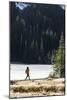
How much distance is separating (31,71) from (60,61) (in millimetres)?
341

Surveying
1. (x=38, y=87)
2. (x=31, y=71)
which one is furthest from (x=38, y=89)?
(x=31, y=71)

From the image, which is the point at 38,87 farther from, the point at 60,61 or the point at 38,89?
the point at 60,61

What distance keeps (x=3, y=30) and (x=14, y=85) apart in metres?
0.57

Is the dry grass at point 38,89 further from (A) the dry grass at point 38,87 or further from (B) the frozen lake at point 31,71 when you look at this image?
(B) the frozen lake at point 31,71

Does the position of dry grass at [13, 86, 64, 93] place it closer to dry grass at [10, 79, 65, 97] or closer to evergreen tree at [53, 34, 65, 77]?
Answer: dry grass at [10, 79, 65, 97]

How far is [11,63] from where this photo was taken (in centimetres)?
311

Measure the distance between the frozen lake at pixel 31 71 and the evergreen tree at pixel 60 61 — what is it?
0.07 meters

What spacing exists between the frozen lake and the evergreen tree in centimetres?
7

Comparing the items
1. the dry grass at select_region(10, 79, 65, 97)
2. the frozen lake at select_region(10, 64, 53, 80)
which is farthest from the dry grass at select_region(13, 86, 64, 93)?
the frozen lake at select_region(10, 64, 53, 80)

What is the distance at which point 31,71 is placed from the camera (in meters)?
3.17

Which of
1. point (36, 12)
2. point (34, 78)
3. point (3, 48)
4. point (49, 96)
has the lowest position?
point (49, 96)

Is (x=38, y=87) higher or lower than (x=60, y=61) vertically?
lower

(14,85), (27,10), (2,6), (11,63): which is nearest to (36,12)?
(27,10)

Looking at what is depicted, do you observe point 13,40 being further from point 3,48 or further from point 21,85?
point 21,85
